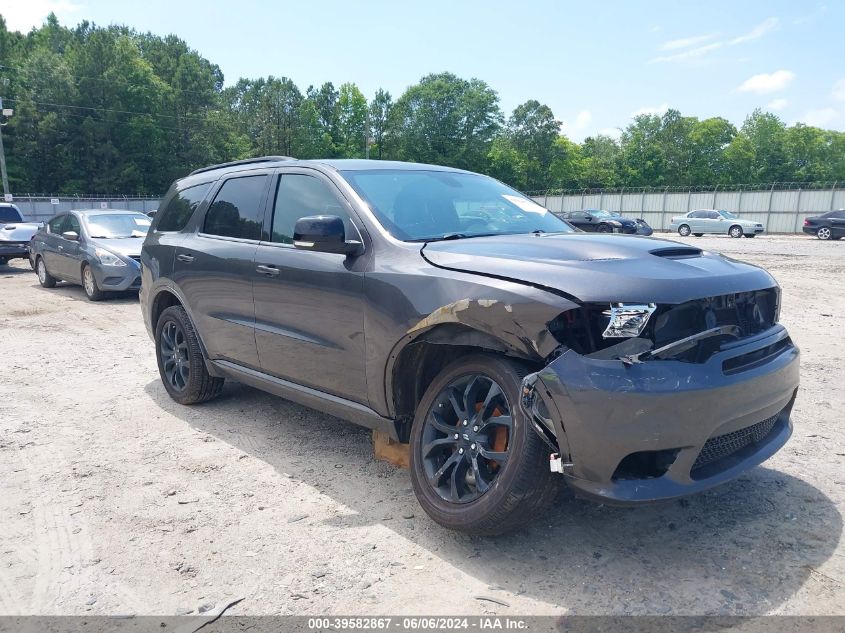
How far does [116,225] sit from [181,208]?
25.5 feet

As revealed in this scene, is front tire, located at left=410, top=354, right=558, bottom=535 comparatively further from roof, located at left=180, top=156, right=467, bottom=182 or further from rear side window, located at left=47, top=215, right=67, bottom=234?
rear side window, located at left=47, top=215, right=67, bottom=234

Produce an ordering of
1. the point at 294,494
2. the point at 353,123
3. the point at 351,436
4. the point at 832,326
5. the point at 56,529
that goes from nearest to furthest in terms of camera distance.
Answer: the point at 56,529 → the point at 294,494 → the point at 351,436 → the point at 832,326 → the point at 353,123

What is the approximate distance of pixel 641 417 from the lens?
7.98 ft

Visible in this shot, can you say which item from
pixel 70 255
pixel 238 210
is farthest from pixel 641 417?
pixel 70 255

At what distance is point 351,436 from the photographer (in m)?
4.49

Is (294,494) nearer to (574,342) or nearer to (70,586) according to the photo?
(70,586)

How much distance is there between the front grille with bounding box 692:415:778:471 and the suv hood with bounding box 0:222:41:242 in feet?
58.3

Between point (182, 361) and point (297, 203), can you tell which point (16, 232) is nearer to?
point (182, 361)

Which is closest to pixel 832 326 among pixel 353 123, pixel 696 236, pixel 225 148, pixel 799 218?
pixel 696 236

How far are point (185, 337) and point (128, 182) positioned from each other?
63.2 meters

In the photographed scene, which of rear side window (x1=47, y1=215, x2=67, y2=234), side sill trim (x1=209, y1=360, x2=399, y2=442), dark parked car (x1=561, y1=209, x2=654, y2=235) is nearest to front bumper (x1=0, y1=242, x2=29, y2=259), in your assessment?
rear side window (x1=47, y1=215, x2=67, y2=234)

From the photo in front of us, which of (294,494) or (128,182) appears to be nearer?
(294,494)

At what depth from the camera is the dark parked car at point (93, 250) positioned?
10945mm

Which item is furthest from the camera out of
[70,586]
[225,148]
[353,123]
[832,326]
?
[353,123]
